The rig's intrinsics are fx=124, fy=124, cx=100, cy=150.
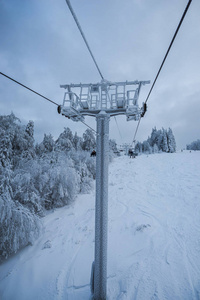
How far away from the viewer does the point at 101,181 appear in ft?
8.54

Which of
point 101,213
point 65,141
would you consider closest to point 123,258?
point 101,213

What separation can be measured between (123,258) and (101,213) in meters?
2.42

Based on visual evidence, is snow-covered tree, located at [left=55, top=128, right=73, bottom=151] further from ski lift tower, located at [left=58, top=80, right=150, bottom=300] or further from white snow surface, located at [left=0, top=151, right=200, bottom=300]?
ski lift tower, located at [left=58, top=80, right=150, bottom=300]

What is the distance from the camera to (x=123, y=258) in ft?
12.4

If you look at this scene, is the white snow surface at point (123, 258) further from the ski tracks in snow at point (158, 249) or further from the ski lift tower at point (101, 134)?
the ski lift tower at point (101, 134)

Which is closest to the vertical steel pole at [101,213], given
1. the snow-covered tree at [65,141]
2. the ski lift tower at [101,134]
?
the ski lift tower at [101,134]

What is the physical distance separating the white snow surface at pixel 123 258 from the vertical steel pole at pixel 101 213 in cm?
78

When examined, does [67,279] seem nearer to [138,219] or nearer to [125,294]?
[125,294]

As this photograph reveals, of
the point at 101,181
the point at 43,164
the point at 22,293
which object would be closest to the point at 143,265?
the point at 101,181

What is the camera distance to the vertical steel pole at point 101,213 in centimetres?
255

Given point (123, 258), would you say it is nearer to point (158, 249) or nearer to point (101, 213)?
point (158, 249)

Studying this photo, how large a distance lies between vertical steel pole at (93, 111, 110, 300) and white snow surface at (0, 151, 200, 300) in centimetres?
78

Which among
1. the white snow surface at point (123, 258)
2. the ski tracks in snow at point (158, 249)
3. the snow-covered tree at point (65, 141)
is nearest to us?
the ski tracks in snow at point (158, 249)

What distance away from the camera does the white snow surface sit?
118 inches
